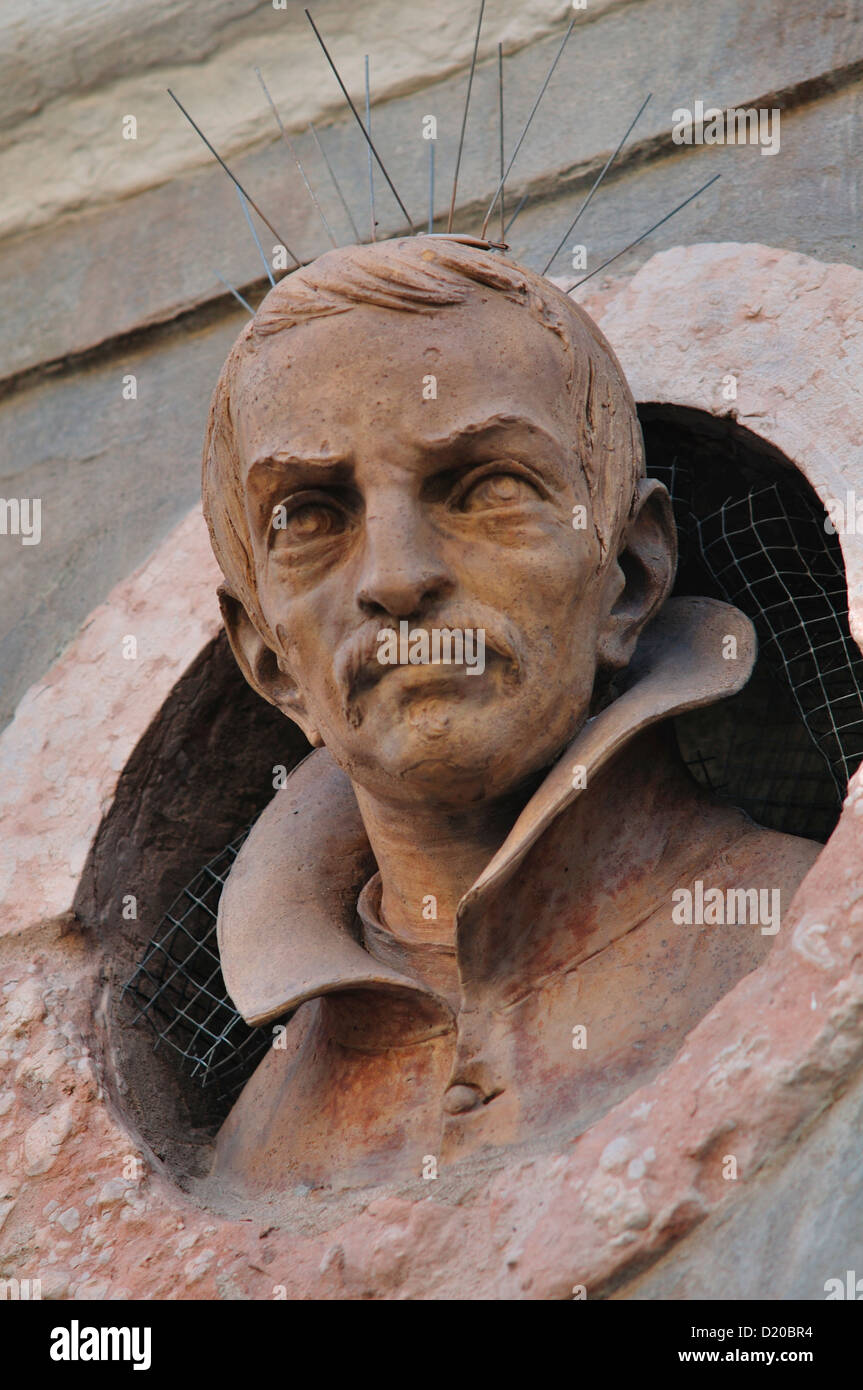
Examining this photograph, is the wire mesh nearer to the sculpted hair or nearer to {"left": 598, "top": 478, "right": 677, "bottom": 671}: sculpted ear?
the sculpted hair

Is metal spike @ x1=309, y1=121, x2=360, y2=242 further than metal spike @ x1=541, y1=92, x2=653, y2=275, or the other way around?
metal spike @ x1=309, y1=121, x2=360, y2=242

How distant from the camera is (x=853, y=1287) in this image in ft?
7.82

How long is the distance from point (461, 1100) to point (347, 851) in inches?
25.0

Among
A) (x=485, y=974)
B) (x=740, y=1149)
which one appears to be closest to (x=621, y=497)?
(x=485, y=974)

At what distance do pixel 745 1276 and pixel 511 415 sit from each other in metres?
1.23

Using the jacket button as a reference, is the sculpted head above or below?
above

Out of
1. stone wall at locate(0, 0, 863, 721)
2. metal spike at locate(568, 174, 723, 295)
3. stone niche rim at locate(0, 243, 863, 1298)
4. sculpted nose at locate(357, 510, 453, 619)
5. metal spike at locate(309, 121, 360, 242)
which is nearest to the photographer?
Answer: stone niche rim at locate(0, 243, 863, 1298)

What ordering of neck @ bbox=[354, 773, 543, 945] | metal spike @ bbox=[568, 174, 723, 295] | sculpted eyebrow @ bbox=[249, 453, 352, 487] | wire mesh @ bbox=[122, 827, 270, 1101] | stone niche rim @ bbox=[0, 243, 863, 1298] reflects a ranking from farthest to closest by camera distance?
metal spike @ bbox=[568, 174, 723, 295] < wire mesh @ bbox=[122, 827, 270, 1101] < neck @ bbox=[354, 773, 543, 945] < sculpted eyebrow @ bbox=[249, 453, 352, 487] < stone niche rim @ bbox=[0, 243, 863, 1298]

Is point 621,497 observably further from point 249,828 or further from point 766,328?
point 249,828

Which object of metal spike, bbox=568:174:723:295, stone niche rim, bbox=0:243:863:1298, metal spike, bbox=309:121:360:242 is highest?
metal spike, bbox=309:121:360:242

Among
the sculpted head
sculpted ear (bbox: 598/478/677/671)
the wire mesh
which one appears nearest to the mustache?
the sculpted head

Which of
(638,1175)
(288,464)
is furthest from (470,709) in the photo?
(638,1175)

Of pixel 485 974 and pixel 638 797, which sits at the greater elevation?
pixel 638 797

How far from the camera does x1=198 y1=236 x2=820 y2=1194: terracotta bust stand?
9.18 feet
